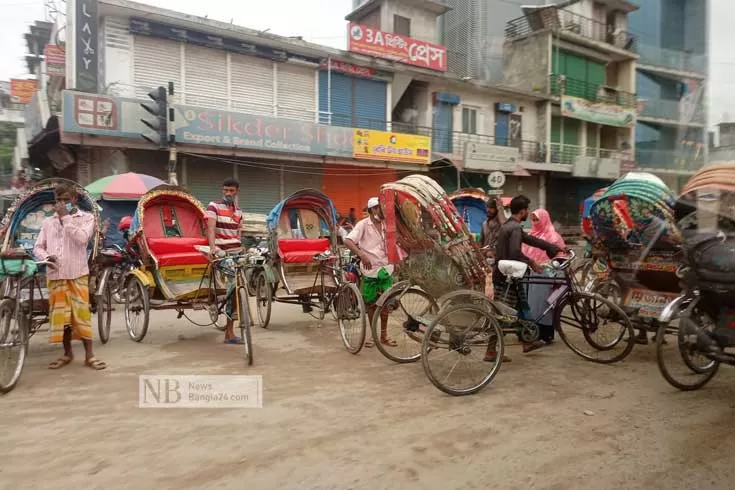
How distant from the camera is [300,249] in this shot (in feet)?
24.1

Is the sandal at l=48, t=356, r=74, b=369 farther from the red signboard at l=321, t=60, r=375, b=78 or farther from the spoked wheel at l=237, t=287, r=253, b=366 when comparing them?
the red signboard at l=321, t=60, r=375, b=78

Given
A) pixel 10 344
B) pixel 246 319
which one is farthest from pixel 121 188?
pixel 246 319

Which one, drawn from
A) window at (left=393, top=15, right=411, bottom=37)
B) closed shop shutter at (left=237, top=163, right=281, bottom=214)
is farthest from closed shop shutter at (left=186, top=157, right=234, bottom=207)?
window at (left=393, top=15, right=411, bottom=37)

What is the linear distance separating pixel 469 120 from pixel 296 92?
800cm

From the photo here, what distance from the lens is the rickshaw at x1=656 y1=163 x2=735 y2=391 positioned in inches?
145

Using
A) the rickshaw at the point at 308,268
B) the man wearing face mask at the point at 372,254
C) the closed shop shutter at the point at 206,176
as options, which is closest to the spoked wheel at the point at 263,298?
the rickshaw at the point at 308,268

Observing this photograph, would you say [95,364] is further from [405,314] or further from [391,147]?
[391,147]

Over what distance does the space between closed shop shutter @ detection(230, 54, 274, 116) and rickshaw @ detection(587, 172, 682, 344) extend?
12223 millimetres

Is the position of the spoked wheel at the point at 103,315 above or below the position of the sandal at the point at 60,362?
above

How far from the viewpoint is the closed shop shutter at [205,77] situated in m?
14.6

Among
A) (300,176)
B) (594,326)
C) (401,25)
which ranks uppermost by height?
(401,25)

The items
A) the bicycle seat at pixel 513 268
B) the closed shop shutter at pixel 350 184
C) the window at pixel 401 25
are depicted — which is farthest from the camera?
the window at pixel 401 25

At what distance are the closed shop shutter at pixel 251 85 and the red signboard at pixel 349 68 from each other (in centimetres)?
192
